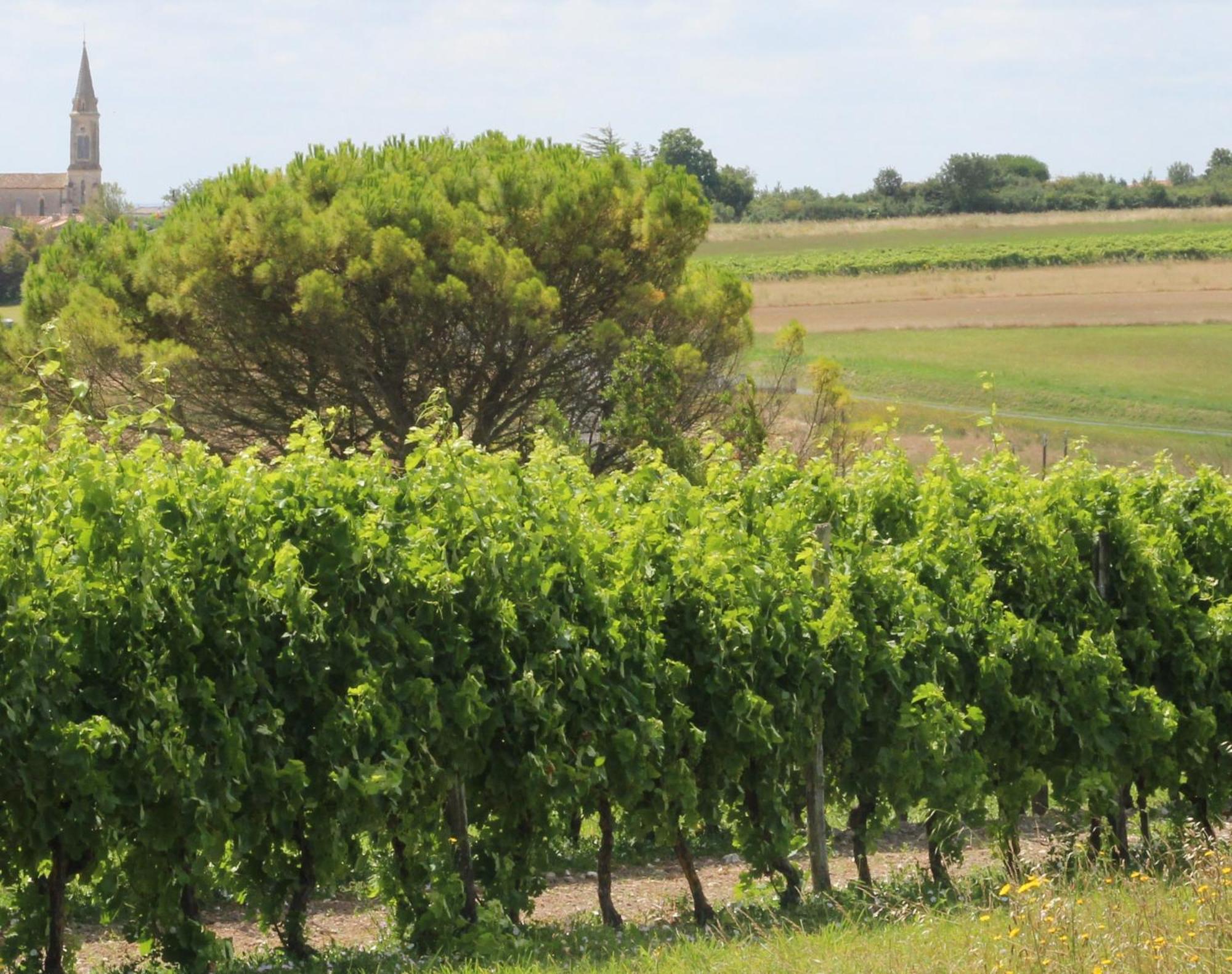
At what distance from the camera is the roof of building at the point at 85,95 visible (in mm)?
192000

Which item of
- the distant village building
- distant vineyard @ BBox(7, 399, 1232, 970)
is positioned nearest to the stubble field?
distant vineyard @ BBox(7, 399, 1232, 970)

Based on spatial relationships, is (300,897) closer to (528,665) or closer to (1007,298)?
(528,665)

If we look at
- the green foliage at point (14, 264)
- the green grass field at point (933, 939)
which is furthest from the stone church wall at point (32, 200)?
the green grass field at point (933, 939)

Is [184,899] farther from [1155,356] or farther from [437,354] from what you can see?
[1155,356]

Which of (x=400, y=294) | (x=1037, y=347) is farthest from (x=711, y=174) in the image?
(x=400, y=294)

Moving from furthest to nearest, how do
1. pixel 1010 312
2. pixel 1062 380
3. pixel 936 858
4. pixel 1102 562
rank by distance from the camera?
pixel 1010 312 < pixel 1062 380 < pixel 1102 562 < pixel 936 858

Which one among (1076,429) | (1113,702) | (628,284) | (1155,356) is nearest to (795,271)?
(1155,356)

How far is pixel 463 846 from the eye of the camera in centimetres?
646

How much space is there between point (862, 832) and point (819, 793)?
0.44 meters

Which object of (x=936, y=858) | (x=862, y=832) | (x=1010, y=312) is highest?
(x=1010, y=312)

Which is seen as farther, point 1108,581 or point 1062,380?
point 1062,380

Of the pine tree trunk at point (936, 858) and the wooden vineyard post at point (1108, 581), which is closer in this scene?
the pine tree trunk at point (936, 858)

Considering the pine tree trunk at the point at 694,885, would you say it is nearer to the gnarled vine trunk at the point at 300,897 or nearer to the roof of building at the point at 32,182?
the gnarled vine trunk at the point at 300,897

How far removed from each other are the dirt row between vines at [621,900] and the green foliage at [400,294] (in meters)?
9.38
